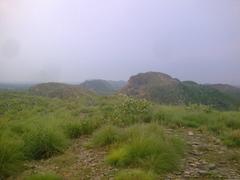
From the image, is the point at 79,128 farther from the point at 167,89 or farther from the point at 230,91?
the point at 230,91

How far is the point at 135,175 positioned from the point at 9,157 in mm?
2638

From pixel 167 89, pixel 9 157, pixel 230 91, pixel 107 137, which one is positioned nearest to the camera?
pixel 9 157

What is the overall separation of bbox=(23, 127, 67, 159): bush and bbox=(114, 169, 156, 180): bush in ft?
7.98

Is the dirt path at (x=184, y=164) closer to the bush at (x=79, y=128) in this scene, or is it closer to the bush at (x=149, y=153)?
the bush at (x=149, y=153)

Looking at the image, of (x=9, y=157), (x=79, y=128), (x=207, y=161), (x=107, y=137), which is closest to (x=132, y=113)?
(x=79, y=128)

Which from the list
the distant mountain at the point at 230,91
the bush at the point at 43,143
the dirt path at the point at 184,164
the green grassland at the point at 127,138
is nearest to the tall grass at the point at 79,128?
the green grassland at the point at 127,138

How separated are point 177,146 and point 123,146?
45.0 inches

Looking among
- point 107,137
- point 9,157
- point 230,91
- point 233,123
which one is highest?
point 233,123

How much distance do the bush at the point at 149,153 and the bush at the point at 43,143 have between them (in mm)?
1520

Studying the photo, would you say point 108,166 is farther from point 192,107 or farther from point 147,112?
point 192,107

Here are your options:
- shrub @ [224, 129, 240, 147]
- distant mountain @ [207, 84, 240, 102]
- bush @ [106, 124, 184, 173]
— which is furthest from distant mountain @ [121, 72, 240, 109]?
bush @ [106, 124, 184, 173]

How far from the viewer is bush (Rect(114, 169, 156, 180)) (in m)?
5.68

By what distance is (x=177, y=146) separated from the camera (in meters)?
7.55

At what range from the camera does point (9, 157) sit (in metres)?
7.04
